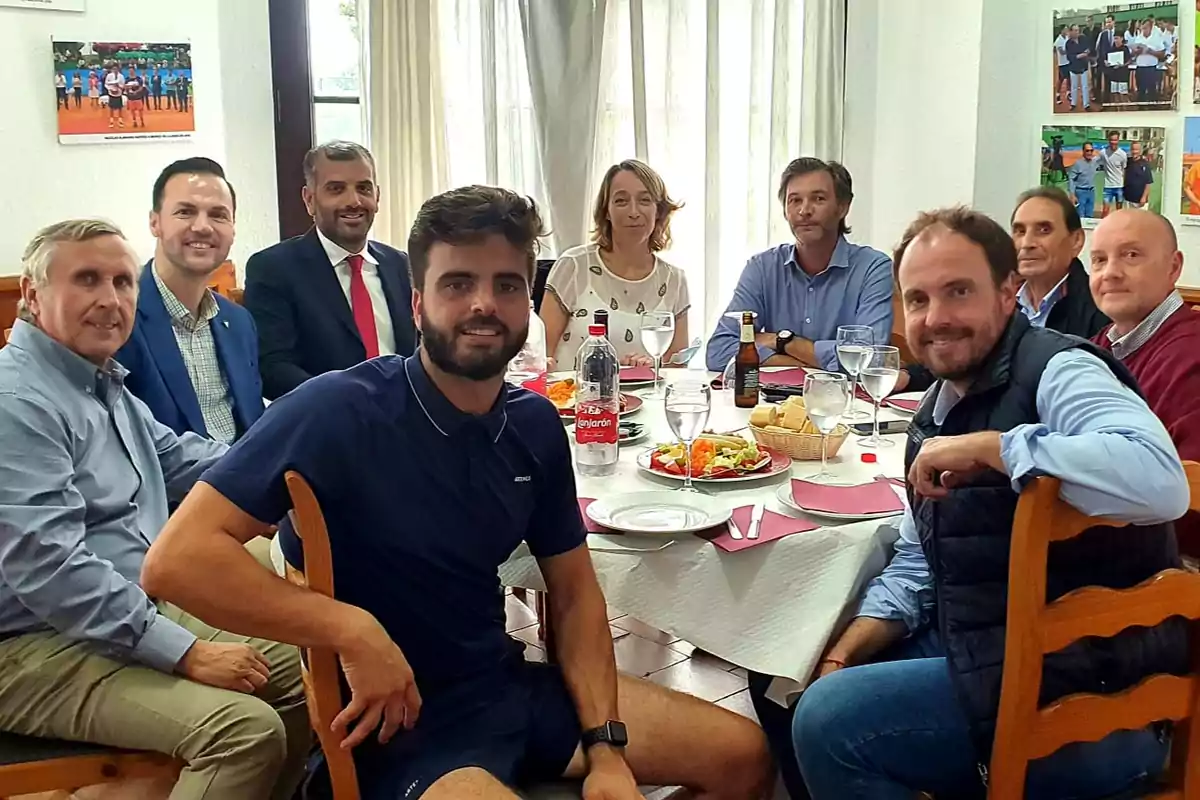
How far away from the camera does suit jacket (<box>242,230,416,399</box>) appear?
2.77m

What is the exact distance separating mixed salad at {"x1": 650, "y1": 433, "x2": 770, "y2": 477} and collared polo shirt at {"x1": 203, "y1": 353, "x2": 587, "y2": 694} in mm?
432

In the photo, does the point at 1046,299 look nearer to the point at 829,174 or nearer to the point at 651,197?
the point at 829,174

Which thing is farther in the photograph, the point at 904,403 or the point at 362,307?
the point at 362,307

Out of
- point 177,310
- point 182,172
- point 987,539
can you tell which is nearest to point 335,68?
point 182,172

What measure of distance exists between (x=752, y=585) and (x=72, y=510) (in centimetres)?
104

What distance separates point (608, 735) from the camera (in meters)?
1.49

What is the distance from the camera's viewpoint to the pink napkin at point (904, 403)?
7.95 ft

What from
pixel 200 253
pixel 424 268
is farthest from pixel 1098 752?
pixel 200 253

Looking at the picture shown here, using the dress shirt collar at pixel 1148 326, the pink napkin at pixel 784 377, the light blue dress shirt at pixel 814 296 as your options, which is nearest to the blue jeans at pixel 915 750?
the dress shirt collar at pixel 1148 326

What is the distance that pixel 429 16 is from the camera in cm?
362

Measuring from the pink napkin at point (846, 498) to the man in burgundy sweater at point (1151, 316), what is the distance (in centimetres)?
57

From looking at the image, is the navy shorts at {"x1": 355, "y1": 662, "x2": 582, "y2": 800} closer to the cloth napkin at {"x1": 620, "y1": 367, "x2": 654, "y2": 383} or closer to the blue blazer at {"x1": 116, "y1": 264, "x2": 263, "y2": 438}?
the blue blazer at {"x1": 116, "y1": 264, "x2": 263, "y2": 438}

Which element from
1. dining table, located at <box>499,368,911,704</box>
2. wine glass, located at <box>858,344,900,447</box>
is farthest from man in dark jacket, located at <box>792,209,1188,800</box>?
wine glass, located at <box>858,344,900,447</box>

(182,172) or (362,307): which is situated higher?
(182,172)
